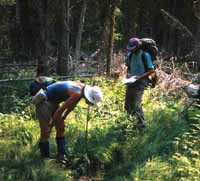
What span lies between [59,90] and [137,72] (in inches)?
89.2

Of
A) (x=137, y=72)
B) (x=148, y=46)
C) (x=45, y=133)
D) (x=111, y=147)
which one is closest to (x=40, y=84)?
(x=45, y=133)

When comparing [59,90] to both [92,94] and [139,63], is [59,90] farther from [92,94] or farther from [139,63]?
[139,63]

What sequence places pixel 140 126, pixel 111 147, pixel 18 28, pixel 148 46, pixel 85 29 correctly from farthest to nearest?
pixel 85 29, pixel 18 28, pixel 140 126, pixel 148 46, pixel 111 147

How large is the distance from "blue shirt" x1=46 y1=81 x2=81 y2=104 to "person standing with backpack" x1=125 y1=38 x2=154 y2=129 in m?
1.93

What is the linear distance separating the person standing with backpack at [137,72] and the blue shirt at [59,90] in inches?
76.0

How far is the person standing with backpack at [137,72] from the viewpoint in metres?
9.55

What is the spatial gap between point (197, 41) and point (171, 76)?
36.8ft

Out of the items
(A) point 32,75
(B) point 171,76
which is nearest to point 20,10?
(A) point 32,75

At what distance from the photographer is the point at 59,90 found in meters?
8.08

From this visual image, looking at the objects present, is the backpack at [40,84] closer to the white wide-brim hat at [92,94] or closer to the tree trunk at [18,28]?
the white wide-brim hat at [92,94]

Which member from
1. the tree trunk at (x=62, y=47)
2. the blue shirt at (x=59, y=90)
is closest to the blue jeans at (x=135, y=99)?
the blue shirt at (x=59, y=90)

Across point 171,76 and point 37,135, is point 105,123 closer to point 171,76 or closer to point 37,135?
point 37,135

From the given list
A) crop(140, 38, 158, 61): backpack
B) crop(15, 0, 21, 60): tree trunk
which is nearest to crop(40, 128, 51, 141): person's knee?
crop(140, 38, 158, 61): backpack

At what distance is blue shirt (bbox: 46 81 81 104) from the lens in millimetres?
7998
